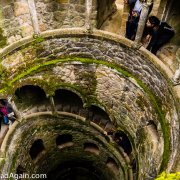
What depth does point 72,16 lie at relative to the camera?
1296 cm

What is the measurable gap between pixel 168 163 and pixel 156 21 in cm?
537

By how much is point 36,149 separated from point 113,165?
503cm

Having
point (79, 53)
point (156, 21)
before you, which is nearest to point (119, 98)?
point (79, 53)

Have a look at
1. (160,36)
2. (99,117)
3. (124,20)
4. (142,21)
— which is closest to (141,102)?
(160,36)

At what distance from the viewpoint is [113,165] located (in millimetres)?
18016

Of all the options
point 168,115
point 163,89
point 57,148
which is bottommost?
point 168,115

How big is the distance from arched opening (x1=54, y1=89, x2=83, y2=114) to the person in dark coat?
5890mm

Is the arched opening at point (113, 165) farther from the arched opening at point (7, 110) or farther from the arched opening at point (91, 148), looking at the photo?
the arched opening at point (7, 110)

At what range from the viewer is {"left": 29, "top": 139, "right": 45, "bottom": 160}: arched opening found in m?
16.8

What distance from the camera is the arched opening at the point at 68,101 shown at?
1598 cm

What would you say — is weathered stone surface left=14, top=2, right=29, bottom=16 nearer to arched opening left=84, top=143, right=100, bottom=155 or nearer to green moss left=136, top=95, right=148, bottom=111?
green moss left=136, top=95, right=148, bottom=111

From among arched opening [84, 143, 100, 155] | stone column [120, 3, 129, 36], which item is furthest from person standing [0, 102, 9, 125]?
stone column [120, 3, 129, 36]

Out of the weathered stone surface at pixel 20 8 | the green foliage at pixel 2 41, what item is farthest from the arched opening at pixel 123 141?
the weathered stone surface at pixel 20 8

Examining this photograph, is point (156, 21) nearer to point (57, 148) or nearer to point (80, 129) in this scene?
point (80, 129)
